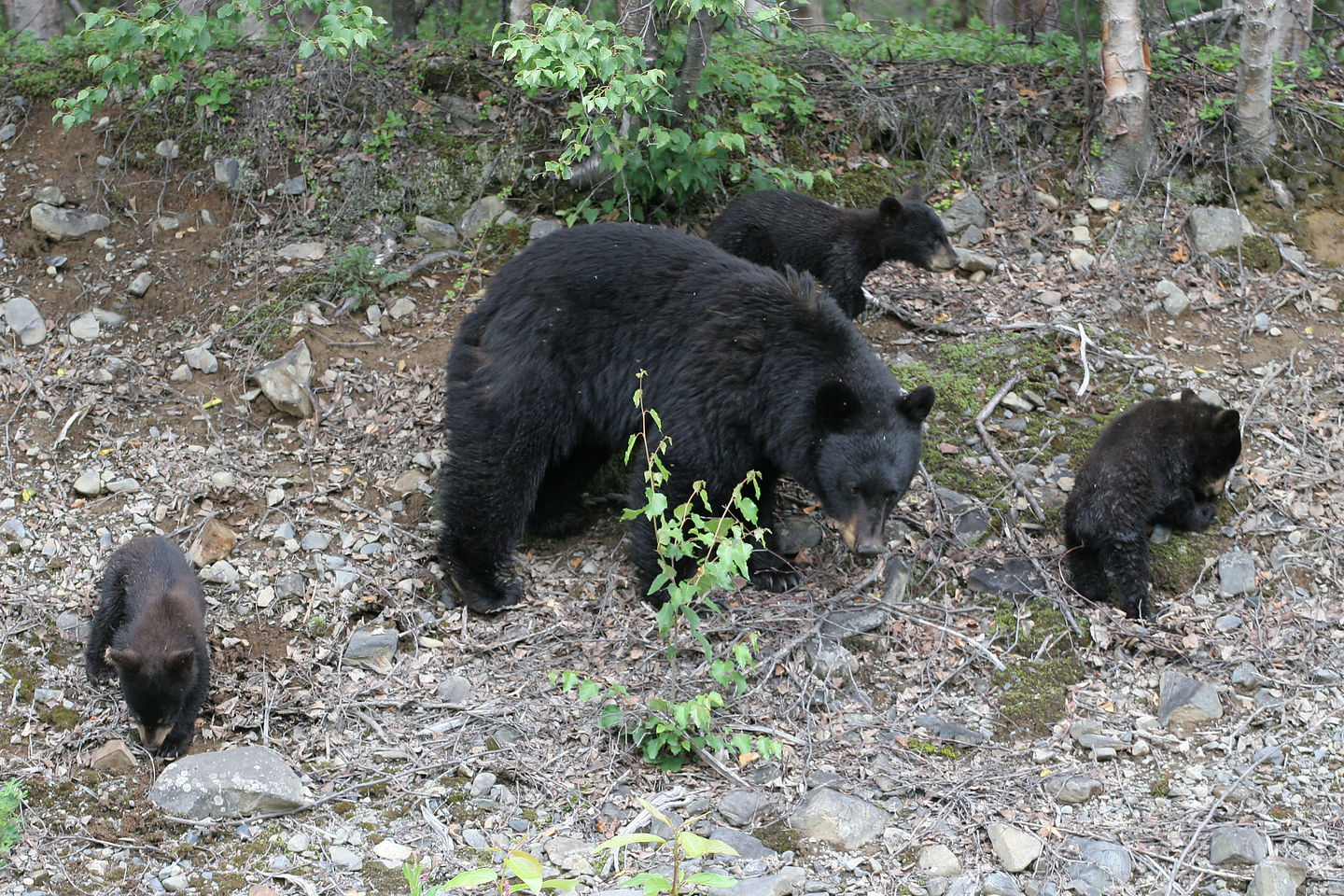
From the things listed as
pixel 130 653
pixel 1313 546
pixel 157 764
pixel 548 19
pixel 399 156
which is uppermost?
pixel 548 19

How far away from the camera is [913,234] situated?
773cm

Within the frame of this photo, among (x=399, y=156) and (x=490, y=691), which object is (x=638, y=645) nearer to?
(x=490, y=691)

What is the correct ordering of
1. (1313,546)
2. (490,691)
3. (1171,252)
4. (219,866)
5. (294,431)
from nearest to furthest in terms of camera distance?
(219,866) → (490,691) → (1313,546) → (294,431) → (1171,252)

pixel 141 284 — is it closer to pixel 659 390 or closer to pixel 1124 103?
pixel 659 390

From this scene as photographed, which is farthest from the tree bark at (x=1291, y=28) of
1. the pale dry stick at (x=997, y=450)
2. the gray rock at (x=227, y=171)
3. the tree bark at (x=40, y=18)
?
the tree bark at (x=40, y=18)

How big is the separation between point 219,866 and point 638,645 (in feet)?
7.03

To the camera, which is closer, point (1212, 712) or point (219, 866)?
point (219, 866)

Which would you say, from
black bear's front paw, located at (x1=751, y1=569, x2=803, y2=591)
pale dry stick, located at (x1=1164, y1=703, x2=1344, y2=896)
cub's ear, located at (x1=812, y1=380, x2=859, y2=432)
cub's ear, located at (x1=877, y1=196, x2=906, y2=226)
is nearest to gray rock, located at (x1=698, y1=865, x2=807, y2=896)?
pale dry stick, located at (x1=1164, y1=703, x2=1344, y2=896)

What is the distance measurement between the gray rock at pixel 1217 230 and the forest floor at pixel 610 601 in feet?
0.54

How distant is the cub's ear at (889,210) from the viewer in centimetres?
755

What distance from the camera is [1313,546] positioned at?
6.17m

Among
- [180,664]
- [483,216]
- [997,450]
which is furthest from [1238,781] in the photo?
[483,216]

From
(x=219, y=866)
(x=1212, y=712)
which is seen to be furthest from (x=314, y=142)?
(x=1212, y=712)

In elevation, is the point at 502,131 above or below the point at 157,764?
above
